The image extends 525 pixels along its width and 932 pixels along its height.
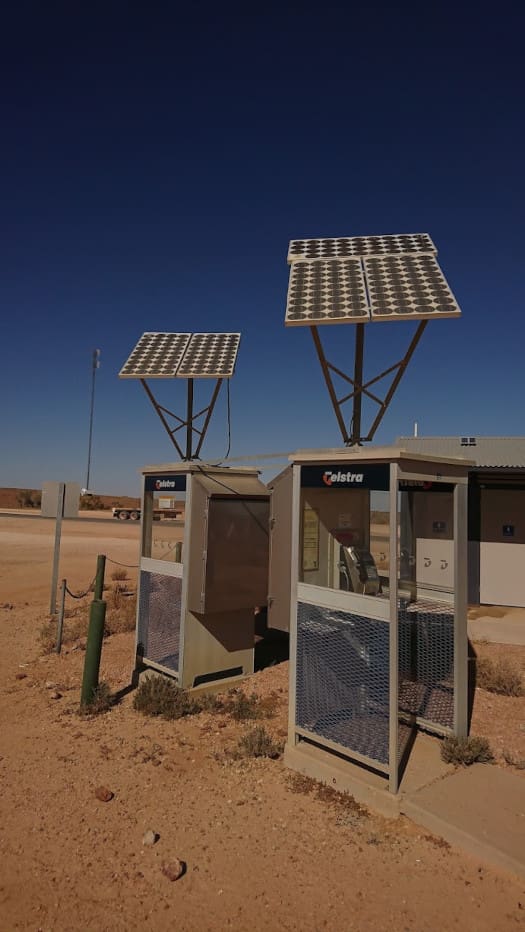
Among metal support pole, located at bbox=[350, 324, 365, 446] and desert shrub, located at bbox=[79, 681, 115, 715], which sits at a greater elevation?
metal support pole, located at bbox=[350, 324, 365, 446]

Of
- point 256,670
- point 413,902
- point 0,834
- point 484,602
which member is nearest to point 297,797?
point 413,902

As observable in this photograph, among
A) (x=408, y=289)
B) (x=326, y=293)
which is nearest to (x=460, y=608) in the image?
(x=408, y=289)

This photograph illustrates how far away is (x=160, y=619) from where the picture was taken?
24.1ft

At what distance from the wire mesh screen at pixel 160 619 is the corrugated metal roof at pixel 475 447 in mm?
9405

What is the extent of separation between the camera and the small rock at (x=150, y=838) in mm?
3902

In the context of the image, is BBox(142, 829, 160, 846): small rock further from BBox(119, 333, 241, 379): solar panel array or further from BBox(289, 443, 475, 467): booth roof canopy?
BBox(119, 333, 241, 379): solar panel array

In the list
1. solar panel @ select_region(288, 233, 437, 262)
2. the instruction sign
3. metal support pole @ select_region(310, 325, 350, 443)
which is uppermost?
solar panel @ select_region(288, 233, 437, 262)

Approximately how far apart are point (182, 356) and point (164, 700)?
5.17 metres

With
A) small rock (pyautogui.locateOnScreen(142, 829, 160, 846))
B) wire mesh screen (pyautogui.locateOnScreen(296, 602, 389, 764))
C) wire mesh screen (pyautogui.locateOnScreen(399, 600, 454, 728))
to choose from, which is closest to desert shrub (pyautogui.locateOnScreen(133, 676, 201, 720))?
wire mesh screen (pyautogui.locateOnScreen(296, 602, 389, 764))

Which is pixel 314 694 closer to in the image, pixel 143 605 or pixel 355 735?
pixel 355 735

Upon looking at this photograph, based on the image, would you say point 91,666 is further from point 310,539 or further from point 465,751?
point 465,751

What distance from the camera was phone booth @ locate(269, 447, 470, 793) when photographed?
454cm

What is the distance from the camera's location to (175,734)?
19.1ft

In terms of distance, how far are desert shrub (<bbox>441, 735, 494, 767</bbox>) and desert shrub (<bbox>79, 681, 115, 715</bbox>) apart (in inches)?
147
